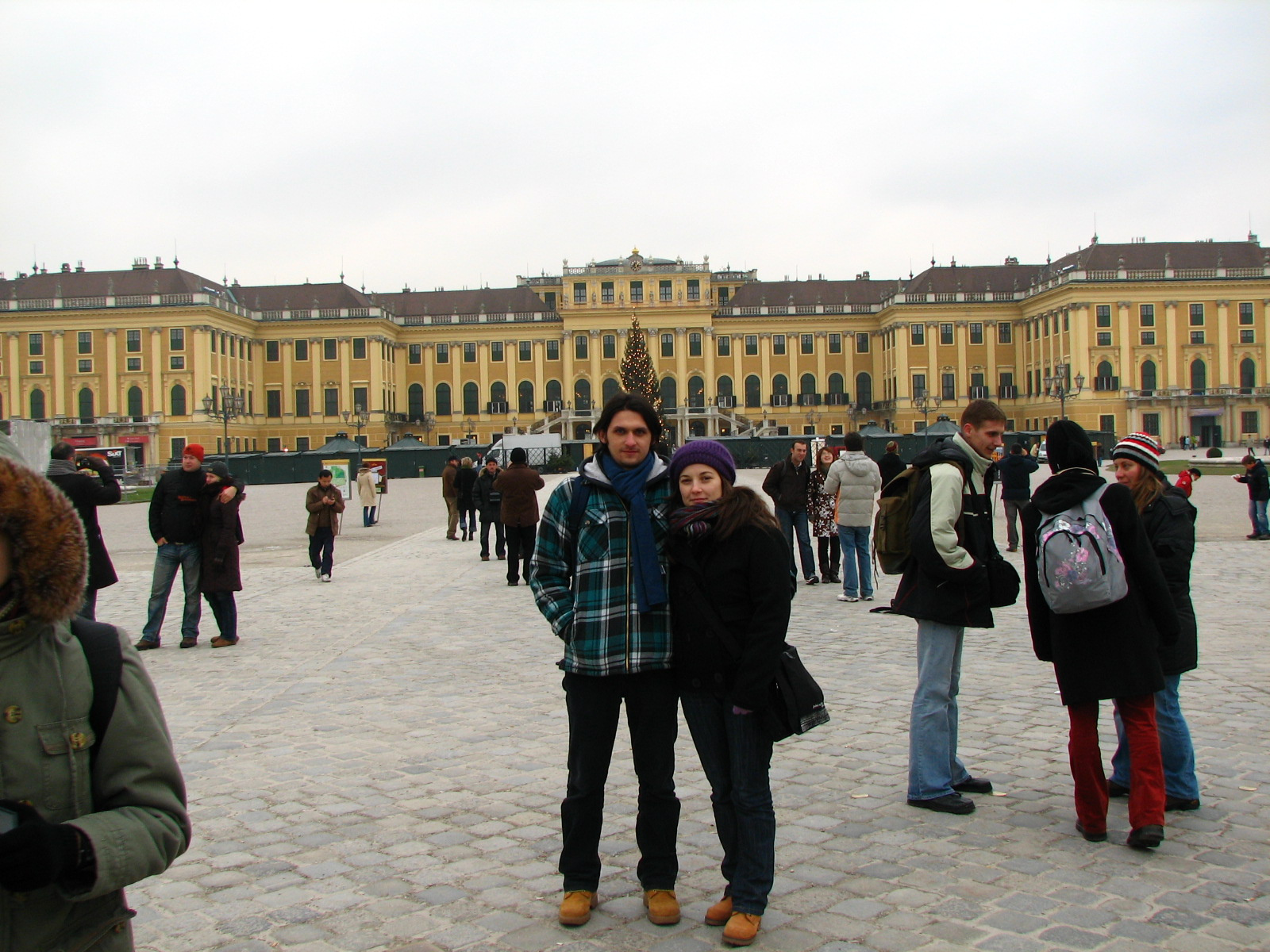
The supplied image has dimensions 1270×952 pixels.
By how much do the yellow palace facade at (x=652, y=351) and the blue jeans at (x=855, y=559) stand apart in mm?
63319

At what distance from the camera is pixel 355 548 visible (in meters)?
18.5

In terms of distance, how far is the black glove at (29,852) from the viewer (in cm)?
174

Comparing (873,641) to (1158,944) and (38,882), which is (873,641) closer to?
(1158,944)

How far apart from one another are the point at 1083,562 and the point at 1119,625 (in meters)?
0.35

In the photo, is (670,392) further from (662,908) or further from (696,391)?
(662,908)

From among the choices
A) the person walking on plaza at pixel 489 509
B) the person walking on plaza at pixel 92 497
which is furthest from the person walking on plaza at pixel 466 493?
the person walking on plaza at pixel 92 497

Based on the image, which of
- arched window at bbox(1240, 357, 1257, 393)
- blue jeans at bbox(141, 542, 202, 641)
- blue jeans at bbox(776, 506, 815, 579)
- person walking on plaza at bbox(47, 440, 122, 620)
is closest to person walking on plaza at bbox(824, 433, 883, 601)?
blue jeans at bbox(776, 506, 815, 579)

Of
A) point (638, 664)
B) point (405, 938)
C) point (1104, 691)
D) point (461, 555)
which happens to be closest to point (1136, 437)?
point (1104, 691)

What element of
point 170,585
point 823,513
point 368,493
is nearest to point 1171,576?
point 170,585

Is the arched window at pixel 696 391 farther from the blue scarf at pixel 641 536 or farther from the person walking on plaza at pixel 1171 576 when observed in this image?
the blue scarf at pixel 641 536

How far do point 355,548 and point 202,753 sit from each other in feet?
42.4

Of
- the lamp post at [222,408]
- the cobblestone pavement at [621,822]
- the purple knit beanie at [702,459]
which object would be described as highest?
the lamp post at [222,408]

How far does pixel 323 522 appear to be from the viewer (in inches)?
531

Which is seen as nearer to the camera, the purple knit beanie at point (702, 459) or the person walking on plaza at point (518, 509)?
the purple knit beanie at point (702, 459)
